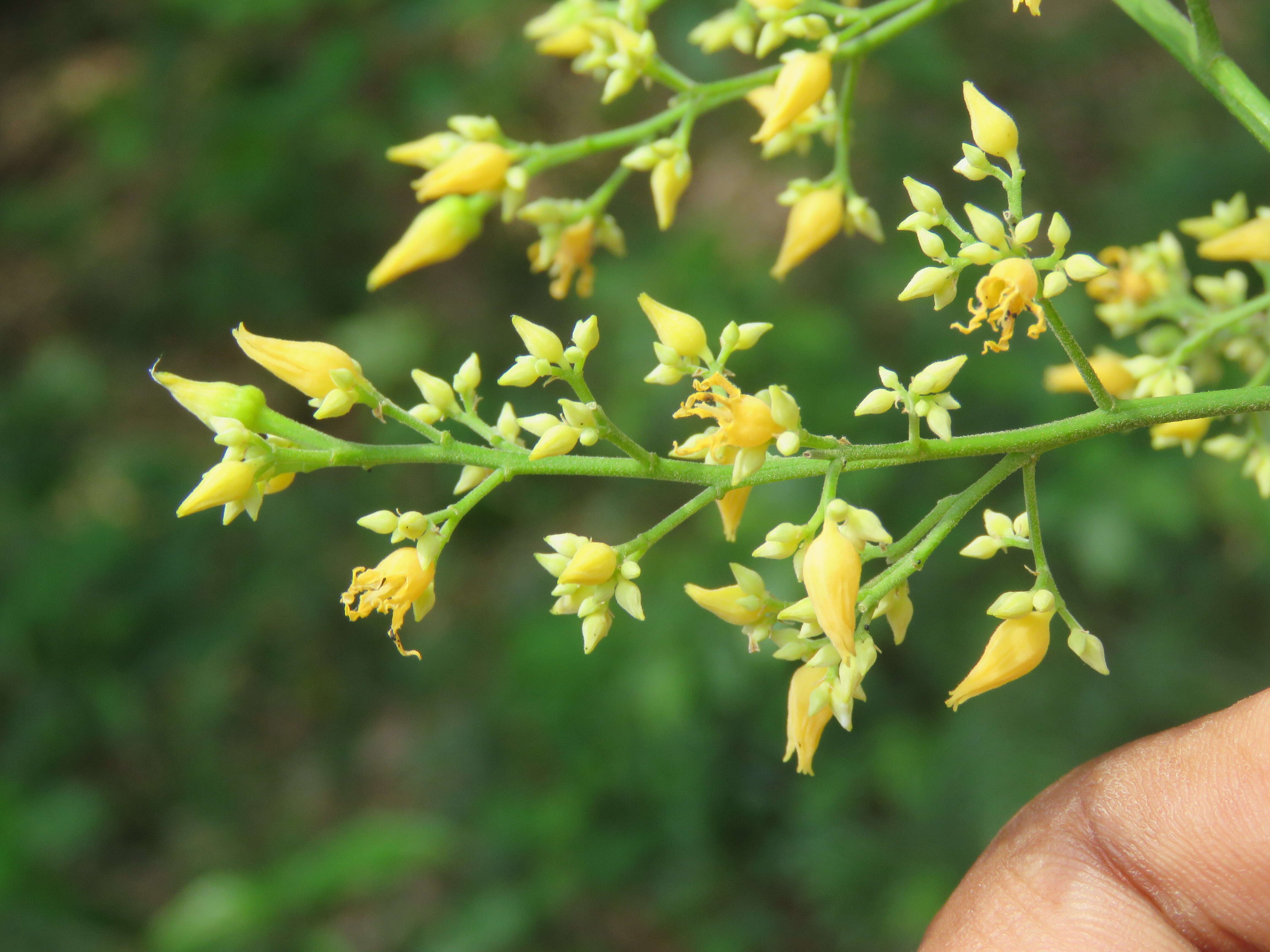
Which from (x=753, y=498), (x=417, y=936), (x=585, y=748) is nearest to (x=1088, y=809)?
(x=753, y=498)

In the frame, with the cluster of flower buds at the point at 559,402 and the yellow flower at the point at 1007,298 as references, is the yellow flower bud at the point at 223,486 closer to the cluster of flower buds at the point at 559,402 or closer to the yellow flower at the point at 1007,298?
the cluster of flower buds at the point at 559,402

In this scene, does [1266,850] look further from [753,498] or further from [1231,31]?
[1231,31]

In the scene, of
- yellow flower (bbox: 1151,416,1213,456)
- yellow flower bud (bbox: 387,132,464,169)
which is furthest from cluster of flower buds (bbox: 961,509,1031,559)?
yellow flower bud (bbox: 387,132,464,169)

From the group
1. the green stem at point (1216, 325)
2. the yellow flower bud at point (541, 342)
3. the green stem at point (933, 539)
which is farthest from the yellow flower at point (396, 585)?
the green stem at point (1216, 325)

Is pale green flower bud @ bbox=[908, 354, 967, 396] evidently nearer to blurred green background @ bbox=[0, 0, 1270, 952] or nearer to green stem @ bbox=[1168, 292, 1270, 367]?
green stem @ bbox=[1168, 292, 1270, 367]

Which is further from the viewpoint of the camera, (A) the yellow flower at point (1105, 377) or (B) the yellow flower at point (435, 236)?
(B) the yellow flower at point (435, 236)
